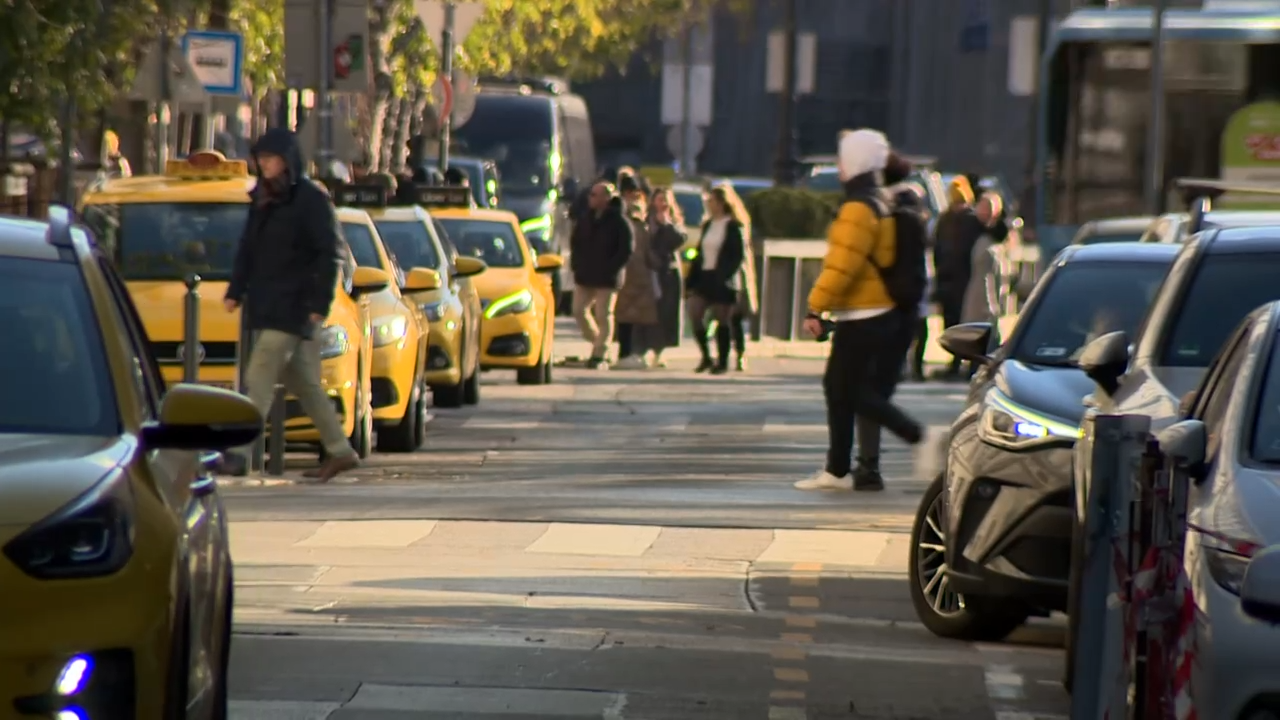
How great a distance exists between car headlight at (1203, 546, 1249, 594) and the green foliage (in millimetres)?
29201

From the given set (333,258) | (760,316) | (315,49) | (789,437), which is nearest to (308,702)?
(333,258)

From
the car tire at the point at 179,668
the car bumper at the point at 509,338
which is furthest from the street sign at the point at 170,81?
the car tire at the point at 179,668

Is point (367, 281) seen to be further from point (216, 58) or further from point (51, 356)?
point (51, 356)

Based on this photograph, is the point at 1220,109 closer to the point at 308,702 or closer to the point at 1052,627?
the point at 1052,627

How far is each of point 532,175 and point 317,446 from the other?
2583 centimetres

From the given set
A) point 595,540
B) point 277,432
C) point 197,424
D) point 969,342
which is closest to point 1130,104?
point 277,432

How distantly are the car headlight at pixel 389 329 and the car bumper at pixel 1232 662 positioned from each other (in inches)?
→ 502

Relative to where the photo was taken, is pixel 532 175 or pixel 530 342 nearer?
pixel 530 342

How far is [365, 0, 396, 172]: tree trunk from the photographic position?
4100cm

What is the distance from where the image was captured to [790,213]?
35906 millimetres

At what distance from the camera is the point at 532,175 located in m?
44.6

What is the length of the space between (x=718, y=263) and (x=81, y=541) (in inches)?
890

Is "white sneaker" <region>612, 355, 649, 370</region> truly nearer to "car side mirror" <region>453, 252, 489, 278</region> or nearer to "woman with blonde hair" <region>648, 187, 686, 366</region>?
"woman with blonde hair" <region>648, 187, 686, 366</region>

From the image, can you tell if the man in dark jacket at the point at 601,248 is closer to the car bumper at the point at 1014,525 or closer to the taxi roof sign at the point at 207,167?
the taxi roof sign at the point at 207,167
